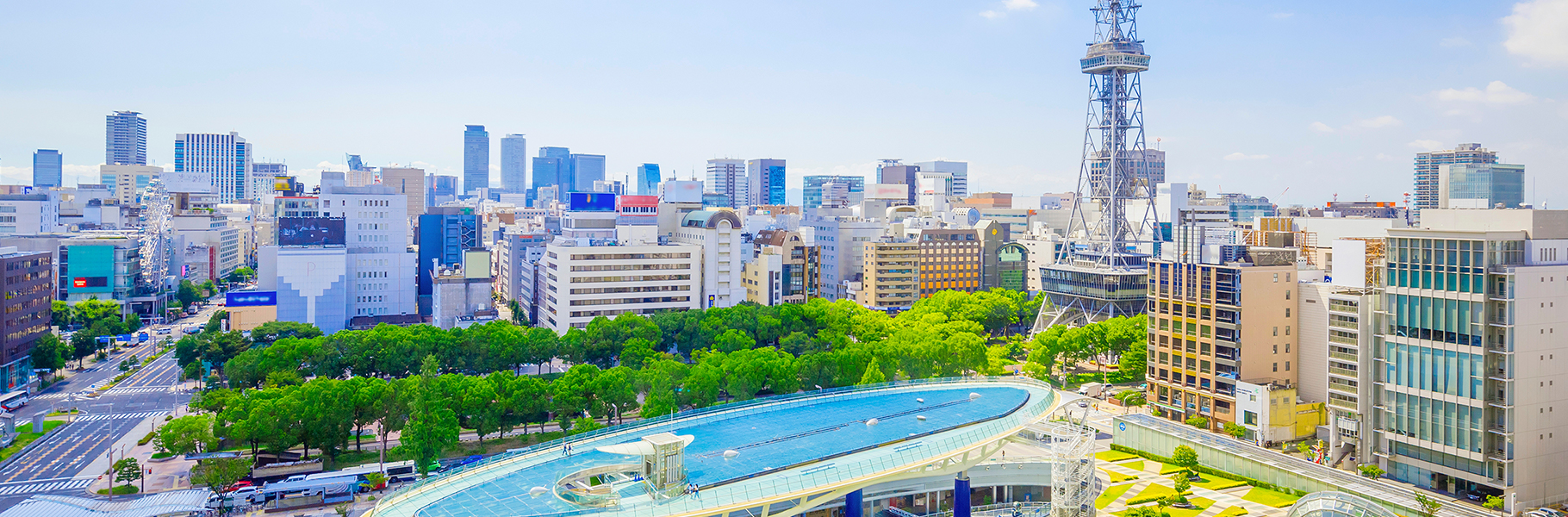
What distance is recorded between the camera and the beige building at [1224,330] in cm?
5769

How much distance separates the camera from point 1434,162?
17225 centimetres

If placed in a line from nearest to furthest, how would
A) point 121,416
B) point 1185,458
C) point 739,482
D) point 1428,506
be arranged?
point 739,482 → point 1428,506 → point 1185,458 → point 121,416

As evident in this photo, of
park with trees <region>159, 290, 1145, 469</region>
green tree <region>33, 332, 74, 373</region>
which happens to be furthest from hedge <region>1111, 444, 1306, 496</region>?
green tree <region>33, 332, 74, 373</region>

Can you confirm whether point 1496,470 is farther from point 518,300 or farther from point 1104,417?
point 518,300

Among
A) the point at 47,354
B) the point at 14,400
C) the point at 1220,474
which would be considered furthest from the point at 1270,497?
the point at 47,354

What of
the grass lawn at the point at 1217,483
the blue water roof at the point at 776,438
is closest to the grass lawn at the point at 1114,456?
the grass lawn at the point at 1217,483

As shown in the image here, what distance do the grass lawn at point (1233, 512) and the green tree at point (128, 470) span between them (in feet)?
160

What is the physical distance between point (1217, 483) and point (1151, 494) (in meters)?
4.37

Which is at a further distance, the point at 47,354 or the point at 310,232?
the point at 310,232

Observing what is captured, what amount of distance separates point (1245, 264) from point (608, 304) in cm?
5342

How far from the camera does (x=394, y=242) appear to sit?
11525 centimetres

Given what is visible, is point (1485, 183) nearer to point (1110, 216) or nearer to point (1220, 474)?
point (1110, 216)

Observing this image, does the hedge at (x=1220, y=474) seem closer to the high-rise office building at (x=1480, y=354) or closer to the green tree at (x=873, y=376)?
the high-rise office building at (x=1480, y=354)

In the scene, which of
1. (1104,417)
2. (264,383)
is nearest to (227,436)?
(264,383)
